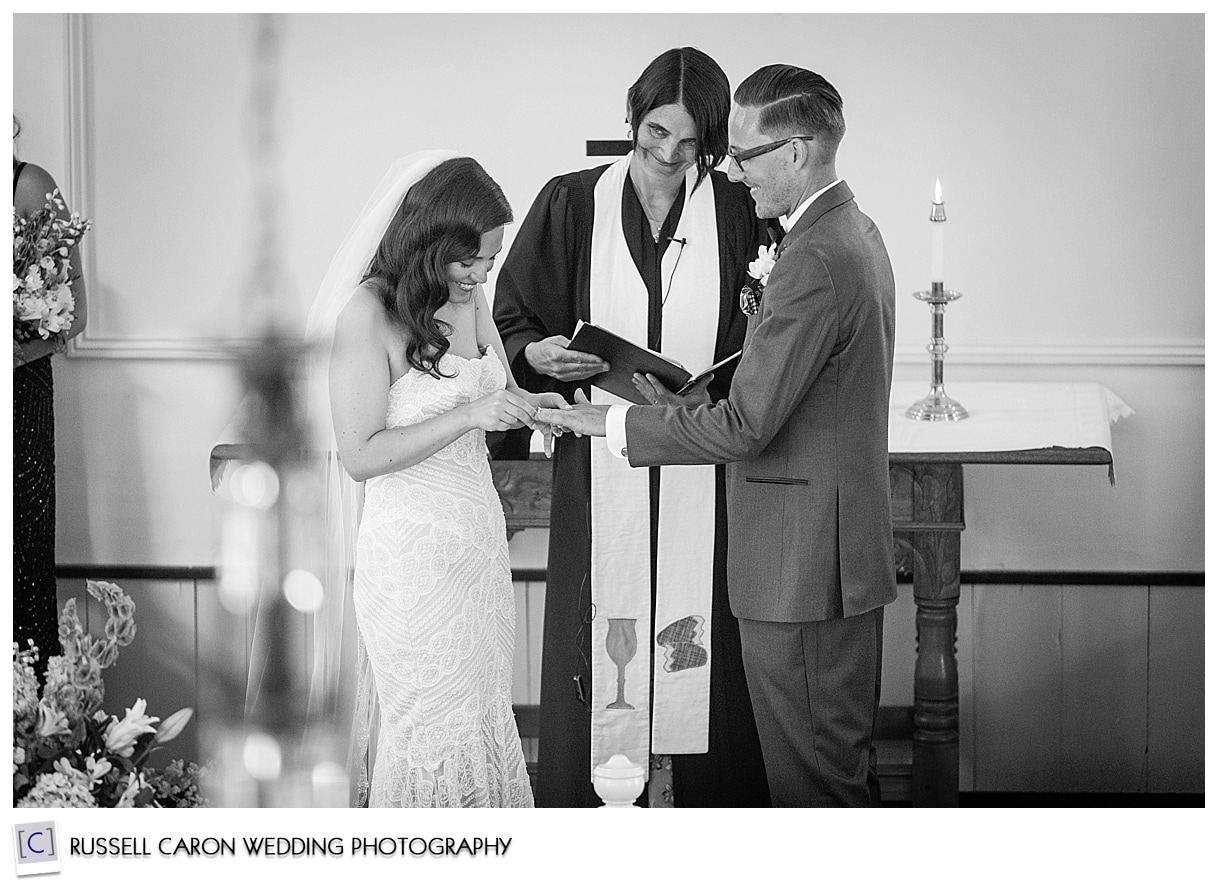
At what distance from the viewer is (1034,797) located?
388 centimetres

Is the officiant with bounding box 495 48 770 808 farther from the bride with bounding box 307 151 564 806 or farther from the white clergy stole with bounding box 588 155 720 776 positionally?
the bride with bounding box 307 151 564 806

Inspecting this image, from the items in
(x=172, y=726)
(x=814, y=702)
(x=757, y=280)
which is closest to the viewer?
(x=814, y=702)

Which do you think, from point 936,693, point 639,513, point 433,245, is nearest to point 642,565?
point 639,513

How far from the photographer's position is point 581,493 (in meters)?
3.36

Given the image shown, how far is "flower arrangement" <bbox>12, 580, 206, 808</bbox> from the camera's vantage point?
114 inches

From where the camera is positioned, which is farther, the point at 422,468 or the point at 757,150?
the point at 422,468

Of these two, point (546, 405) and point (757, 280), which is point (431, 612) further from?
point (757, 280)

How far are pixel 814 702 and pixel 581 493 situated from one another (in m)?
0.80

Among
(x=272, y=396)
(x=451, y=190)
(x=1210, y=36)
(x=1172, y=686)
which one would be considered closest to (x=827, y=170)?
(x=451, y=190)

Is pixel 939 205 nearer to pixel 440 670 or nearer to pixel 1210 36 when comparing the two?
pixel 1210 36

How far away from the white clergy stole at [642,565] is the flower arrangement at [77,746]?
3.32 ft

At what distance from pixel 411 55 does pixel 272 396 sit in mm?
960

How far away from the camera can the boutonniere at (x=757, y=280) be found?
3.14 m
